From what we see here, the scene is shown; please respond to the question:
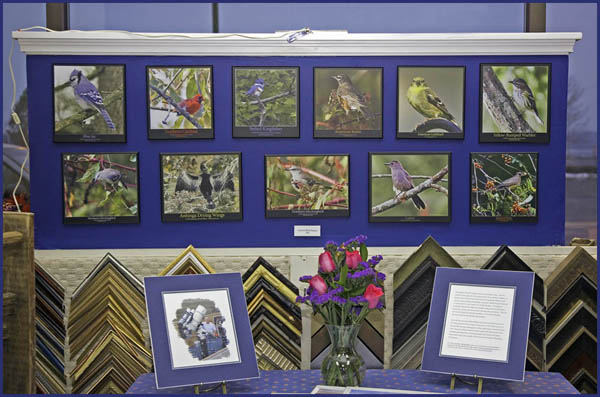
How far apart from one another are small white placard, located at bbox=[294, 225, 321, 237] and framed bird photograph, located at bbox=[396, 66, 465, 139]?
65 centimetres

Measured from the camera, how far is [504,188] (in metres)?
3.12

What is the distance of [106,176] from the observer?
307cm

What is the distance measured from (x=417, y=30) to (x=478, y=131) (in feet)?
2.13

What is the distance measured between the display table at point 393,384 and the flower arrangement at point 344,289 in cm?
23

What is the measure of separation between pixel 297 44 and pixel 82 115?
1174mm

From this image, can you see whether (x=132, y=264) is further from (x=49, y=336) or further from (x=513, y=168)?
(x=513, y=168)

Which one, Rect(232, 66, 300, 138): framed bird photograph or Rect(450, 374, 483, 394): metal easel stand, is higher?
Rect(232, 66, 300, 138): framed bird photograph

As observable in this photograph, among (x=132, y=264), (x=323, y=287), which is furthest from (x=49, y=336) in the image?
(x=323, y=287)

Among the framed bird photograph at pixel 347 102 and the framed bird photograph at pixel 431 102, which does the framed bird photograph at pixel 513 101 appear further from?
the framed bird photograph at pixel 347 102

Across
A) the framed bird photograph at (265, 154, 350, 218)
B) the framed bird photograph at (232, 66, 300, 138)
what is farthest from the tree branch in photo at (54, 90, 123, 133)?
the framed bird photograph at (265, 154, 350, 218)

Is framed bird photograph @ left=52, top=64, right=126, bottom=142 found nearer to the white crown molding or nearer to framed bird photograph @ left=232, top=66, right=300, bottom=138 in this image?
the white crown molding

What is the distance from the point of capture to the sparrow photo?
1.74 m

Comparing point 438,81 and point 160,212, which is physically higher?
point 438,81

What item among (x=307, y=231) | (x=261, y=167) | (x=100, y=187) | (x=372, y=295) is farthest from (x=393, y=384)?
(x=100, y=187)
